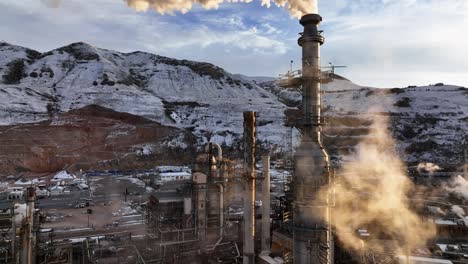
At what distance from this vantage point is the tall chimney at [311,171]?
13.2m

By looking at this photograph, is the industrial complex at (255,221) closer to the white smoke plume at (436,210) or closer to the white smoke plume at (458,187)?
the white smoke plume at (436,210)

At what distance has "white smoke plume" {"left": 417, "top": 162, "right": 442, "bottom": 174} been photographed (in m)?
56.6

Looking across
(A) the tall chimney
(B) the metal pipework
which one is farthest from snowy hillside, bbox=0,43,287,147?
(A) the tall chimney

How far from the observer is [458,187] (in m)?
42.7

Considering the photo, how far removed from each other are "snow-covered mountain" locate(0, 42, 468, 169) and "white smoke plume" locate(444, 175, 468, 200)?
2231 centimetres

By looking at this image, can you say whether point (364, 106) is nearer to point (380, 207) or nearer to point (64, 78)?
point (380, 207)

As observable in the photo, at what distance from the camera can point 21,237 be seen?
15.9m

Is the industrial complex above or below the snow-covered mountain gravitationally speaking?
below

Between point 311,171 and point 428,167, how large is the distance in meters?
54.9

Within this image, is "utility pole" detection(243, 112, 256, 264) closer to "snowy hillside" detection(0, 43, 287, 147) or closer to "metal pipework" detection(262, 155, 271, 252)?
"metal pipework" detection(262, 155, 271, 252)

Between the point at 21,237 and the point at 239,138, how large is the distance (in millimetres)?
60887

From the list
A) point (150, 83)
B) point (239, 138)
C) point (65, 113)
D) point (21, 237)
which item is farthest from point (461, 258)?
point (150, 83)

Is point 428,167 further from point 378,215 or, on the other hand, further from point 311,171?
point 311,171

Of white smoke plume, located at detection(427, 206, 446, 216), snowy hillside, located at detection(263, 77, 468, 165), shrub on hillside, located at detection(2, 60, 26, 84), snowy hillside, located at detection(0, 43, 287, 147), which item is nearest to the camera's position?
white smoke plume, located at detection(427, 206, 446, 216)
